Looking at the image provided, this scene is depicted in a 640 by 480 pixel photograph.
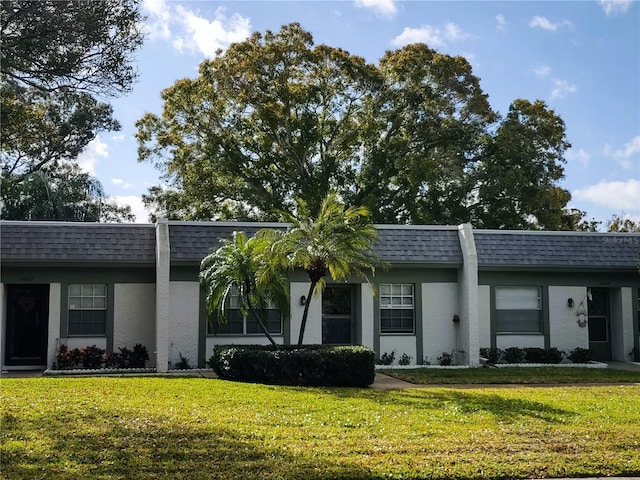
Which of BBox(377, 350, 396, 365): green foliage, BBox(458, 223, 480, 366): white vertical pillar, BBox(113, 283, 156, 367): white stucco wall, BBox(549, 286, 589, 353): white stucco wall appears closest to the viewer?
BBox(113, 283, 156, 367): white stucco wall

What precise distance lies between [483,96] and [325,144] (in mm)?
6768

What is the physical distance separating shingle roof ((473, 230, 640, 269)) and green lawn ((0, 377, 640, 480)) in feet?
21.9

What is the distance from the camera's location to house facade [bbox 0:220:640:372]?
699 inches

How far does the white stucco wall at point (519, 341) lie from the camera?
19938 mm

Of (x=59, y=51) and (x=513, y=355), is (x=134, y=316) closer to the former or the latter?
(x=59, y=51)

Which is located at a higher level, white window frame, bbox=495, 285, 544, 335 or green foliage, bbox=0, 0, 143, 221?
green foliage, bbox=0, 0, 143, 221

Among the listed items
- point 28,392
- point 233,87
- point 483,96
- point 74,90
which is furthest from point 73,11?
point 483,96

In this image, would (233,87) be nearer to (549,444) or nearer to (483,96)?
(483,96)

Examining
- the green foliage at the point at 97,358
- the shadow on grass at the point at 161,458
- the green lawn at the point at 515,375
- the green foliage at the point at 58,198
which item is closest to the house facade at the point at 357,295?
the green foliage at the point at 97,358

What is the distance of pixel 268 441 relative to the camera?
28.9ft

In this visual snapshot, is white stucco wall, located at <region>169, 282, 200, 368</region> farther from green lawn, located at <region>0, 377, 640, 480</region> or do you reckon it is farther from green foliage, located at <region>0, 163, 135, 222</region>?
green foliage, located at <region>0, 163, 135, 222</region>

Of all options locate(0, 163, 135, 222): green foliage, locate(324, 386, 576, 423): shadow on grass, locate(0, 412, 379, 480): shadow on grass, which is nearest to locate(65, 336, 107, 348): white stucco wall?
locate(324, 386, 576, 423): shadow on grass

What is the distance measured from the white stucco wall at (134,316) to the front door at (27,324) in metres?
1.84

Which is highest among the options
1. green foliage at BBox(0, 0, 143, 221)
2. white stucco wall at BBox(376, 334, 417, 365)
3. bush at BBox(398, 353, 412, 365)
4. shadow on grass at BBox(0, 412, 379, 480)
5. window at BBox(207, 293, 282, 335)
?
green foliage at BBox(0, 0, 143, 221)
